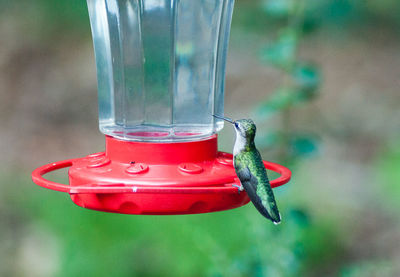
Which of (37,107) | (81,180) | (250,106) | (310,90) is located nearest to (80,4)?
(37,107)

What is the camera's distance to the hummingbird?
78.4 inches

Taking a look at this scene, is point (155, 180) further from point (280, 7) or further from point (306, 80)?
point (280, 7)

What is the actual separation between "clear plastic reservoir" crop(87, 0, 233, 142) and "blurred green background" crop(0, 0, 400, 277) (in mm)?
1285

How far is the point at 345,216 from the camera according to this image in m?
4.73

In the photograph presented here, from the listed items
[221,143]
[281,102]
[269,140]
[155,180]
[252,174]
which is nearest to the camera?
[155,180]

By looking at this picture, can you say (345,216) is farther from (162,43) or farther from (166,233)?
(162,43)

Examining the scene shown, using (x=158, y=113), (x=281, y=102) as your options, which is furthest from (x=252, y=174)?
(x=281, y=102)

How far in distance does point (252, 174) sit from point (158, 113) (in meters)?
0.52

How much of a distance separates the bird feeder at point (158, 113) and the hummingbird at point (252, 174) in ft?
0.16

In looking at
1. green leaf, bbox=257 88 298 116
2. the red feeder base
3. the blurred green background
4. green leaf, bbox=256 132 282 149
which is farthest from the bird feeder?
the blurred green background

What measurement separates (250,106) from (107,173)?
3065mm

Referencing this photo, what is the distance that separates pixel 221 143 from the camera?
4113 mm

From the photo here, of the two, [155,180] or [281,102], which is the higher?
[281,102]

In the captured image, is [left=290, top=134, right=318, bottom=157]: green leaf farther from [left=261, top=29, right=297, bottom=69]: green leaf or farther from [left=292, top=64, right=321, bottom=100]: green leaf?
[left=261, top=29, right=297, bottom=69]: green leaf
